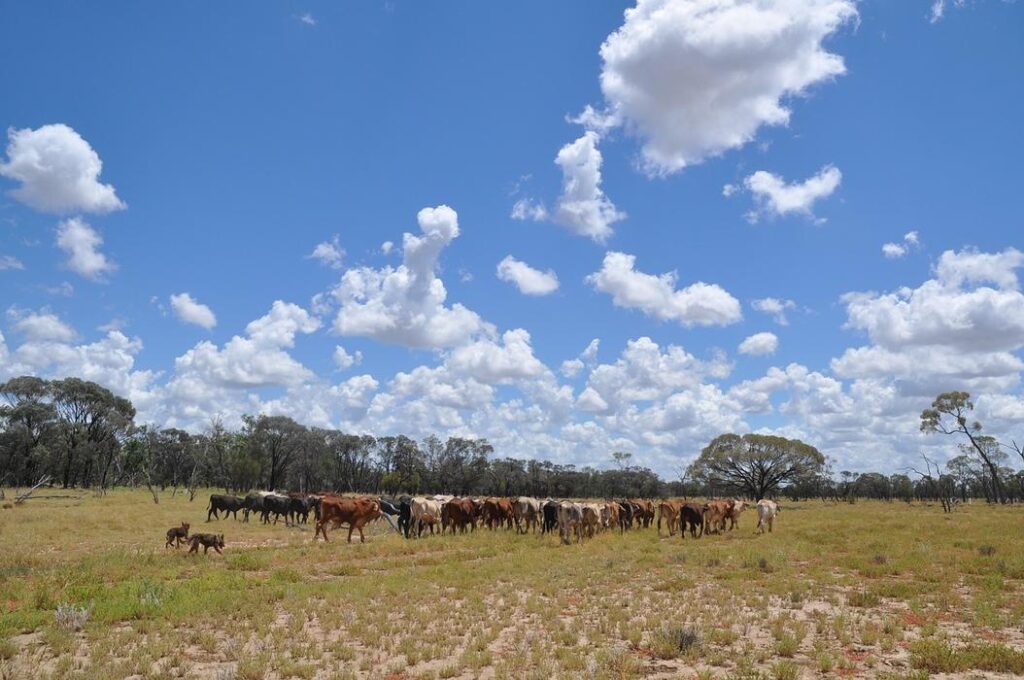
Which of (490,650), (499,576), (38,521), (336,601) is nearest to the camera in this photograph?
(490,650)

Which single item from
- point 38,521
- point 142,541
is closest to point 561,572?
point 142,541

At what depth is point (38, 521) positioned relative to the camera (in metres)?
30.2

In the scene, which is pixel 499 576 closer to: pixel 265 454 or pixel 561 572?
pixel 561 572

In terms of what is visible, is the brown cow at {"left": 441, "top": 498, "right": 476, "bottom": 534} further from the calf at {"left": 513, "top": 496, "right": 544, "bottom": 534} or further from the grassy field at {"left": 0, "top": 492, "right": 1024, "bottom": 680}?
the grassy field at {"left": 0, "top": 492, "right": 1024, "bottom": 680}

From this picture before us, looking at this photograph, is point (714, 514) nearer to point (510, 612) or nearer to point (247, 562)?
point (510, 612)

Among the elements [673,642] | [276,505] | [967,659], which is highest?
[967,659]

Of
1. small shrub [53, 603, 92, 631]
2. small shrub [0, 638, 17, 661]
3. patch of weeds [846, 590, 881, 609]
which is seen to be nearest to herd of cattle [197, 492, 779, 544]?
patch of weeds [846, 590, 881, 609]

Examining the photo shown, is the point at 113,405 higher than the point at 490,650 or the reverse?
higher

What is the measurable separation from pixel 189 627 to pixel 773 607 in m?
11.6

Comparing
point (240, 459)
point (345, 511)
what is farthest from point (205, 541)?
point (240, 459)

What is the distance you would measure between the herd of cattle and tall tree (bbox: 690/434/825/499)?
44.5 metres

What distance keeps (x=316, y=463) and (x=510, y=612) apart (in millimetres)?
93549

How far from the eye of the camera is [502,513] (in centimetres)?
3453

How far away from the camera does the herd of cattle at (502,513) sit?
89.5 feet
